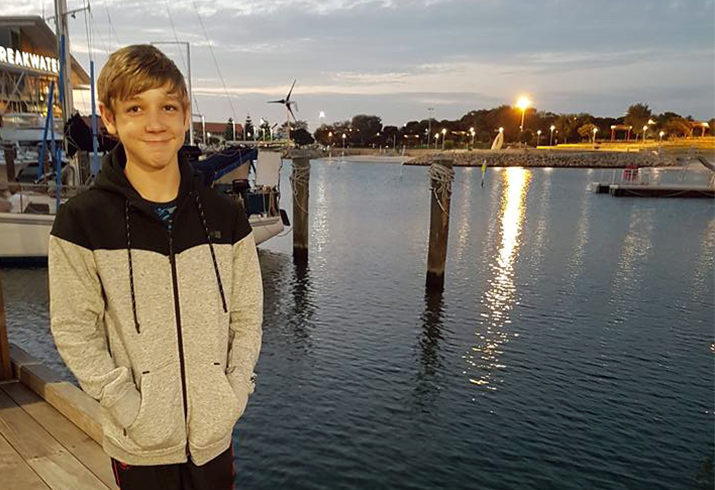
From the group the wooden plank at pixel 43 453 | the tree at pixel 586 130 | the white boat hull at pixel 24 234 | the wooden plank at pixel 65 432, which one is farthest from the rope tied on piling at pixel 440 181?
the tree at pixel 586 130

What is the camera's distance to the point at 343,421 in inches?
323

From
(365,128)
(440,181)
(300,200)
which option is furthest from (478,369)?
(365,128)

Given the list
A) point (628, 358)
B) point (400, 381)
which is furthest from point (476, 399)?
point (628, 358)

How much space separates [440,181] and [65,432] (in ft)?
38.1

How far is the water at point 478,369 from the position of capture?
7.20 metres

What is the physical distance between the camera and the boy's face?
6.09 feet

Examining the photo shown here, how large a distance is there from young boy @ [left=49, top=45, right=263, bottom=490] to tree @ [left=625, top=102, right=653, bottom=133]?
6575 inches

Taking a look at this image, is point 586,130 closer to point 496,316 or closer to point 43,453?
point 496,316

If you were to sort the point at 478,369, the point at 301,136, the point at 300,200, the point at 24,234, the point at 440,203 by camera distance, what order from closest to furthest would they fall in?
the point at 478,369, the point at 440,203, the point at 24,234, the point at 300,200, the point at 301,136

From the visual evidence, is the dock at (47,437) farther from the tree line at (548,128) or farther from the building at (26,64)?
the tree line at (548,128)

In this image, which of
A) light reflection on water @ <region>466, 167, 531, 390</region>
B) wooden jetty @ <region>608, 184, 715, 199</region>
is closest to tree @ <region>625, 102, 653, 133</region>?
wooden jetty @ <region>608, 184, 715, 199</region>

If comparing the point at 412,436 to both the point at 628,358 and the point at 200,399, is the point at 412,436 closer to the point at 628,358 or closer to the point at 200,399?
the point at 628,358

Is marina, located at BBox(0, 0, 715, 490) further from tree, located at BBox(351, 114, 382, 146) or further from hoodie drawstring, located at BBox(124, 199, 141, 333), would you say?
tree, located at BBox(351, 114, 382, 146)

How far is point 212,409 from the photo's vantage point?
1.95 metres
